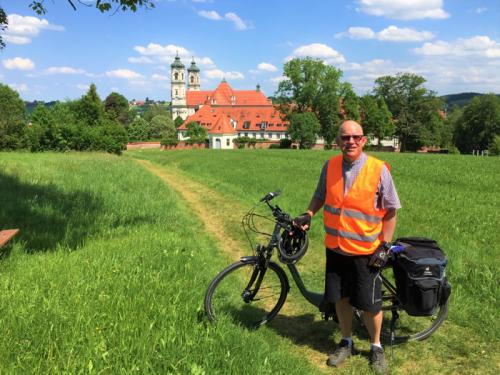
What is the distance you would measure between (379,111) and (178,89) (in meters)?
88.5

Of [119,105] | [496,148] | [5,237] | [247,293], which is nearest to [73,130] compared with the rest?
[5,237]

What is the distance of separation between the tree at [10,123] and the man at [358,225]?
61213 mm

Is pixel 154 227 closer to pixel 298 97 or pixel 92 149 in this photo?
pixel 92 149

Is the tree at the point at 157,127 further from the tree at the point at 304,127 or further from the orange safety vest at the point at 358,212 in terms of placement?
the orange safety vest at the point at 358,212

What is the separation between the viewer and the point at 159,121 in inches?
3895

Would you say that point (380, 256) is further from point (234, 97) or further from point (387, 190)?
point (234, 97)

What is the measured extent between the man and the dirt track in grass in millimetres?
394

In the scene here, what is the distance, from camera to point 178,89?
5399 inches

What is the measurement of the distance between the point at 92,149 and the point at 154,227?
39.9 metres

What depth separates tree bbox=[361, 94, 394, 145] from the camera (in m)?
66.9

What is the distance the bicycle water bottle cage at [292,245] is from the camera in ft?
13.4

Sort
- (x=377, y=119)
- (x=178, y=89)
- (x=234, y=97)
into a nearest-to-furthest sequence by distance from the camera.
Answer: (x=377, y=119) < (x=234, y=97) < (x=178, y=89)

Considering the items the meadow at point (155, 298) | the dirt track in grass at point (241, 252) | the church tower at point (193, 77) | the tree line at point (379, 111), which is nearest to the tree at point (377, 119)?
the tree line at point (379, 111)

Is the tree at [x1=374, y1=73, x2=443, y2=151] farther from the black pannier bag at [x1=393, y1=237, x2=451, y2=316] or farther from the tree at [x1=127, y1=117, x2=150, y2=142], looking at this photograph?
the black pannier bag at [x1=393, y1=237, x2=451, y2=316]
